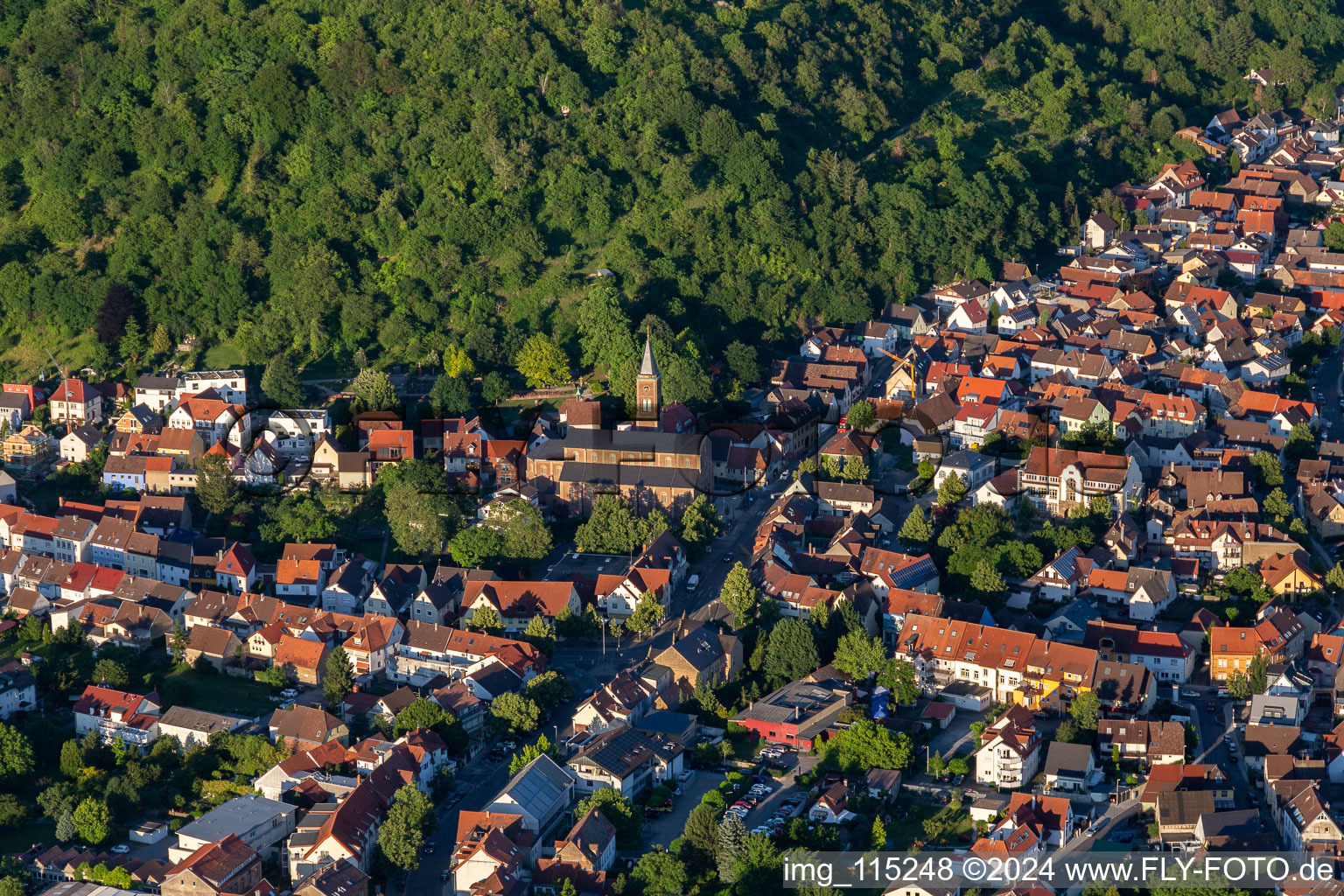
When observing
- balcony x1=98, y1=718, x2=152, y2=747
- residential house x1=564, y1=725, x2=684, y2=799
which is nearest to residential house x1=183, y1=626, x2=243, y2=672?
balcony x1=98, y1=718, x2=152, y2=747

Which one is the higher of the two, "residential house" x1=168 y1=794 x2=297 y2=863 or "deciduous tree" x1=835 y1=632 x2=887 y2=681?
"deciduous tree" x1=835 y1=632 x2=887 y2=681

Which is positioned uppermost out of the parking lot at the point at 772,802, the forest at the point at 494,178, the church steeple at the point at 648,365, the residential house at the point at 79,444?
the forest at the point at 494,178

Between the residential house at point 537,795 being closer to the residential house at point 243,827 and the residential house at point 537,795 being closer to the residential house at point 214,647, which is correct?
the residential house at point 243,827

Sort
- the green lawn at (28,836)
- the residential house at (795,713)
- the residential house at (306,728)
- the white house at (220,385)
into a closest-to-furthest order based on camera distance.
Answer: the green lawn at (28,836) < the residential house at (306,728) < the residential house at (795,713) < the white house at (220,385)

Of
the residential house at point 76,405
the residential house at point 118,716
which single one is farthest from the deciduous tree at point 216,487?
the residential house at point 118,716

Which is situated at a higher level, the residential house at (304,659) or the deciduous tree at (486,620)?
the deciduous tree at (486,620)

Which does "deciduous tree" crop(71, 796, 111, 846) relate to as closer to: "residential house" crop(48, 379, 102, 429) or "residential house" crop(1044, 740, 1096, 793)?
"residential house" crop(1044, 740, 1096, 793)

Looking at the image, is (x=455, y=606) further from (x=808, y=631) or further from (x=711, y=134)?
(x=711, y=134)
